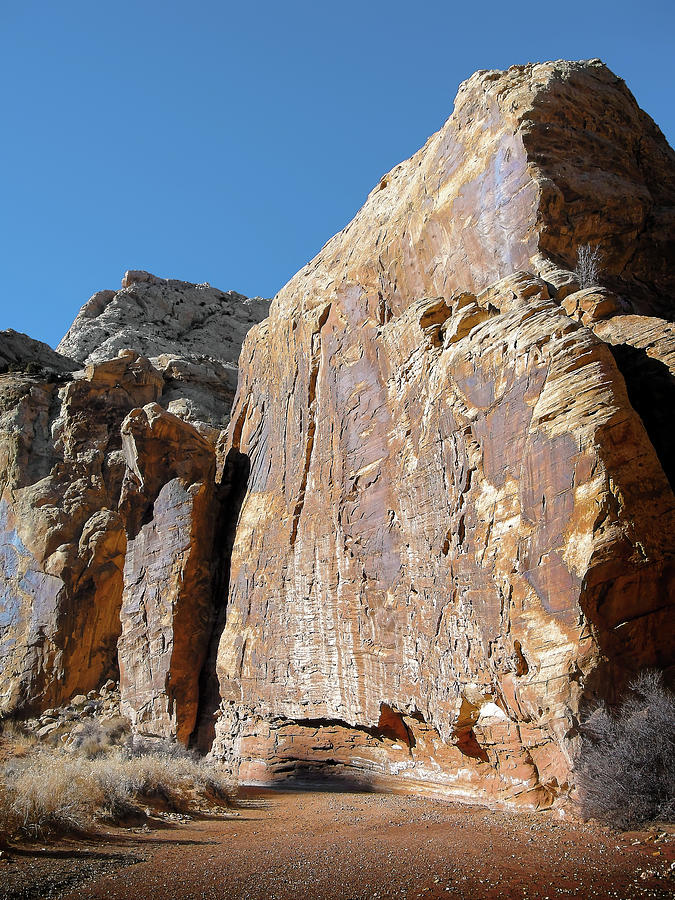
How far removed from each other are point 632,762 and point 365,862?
11.4 ft

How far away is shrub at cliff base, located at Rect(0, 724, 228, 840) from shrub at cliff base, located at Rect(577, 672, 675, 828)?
6.91 m

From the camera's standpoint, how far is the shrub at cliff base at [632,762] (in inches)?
314

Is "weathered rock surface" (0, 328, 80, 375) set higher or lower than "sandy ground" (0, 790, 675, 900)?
higher

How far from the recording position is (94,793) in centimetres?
1041

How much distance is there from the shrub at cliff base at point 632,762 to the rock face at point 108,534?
14211 mm

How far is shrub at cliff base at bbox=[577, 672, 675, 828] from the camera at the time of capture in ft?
26.2

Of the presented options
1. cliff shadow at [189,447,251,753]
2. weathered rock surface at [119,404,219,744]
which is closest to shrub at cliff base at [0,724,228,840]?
cliff shadow at [189,447,251,753]

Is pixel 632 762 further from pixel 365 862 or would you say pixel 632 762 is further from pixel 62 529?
pixel 62 529

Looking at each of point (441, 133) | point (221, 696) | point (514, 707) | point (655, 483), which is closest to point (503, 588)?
point (514, 707)

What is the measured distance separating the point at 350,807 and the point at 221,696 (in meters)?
8.54

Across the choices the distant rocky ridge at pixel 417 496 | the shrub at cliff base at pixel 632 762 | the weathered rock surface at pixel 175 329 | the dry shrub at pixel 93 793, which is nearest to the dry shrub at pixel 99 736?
the distant rocky ridge at pixel 417 496

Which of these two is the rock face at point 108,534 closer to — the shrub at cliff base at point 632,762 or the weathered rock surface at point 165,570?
the weathered rock surface at point 165,570

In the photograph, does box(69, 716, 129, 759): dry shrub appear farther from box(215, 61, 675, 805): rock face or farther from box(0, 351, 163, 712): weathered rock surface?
box(215, 61, 675, 805): rock face

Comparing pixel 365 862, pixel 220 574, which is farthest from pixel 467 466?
pixel 220 574
